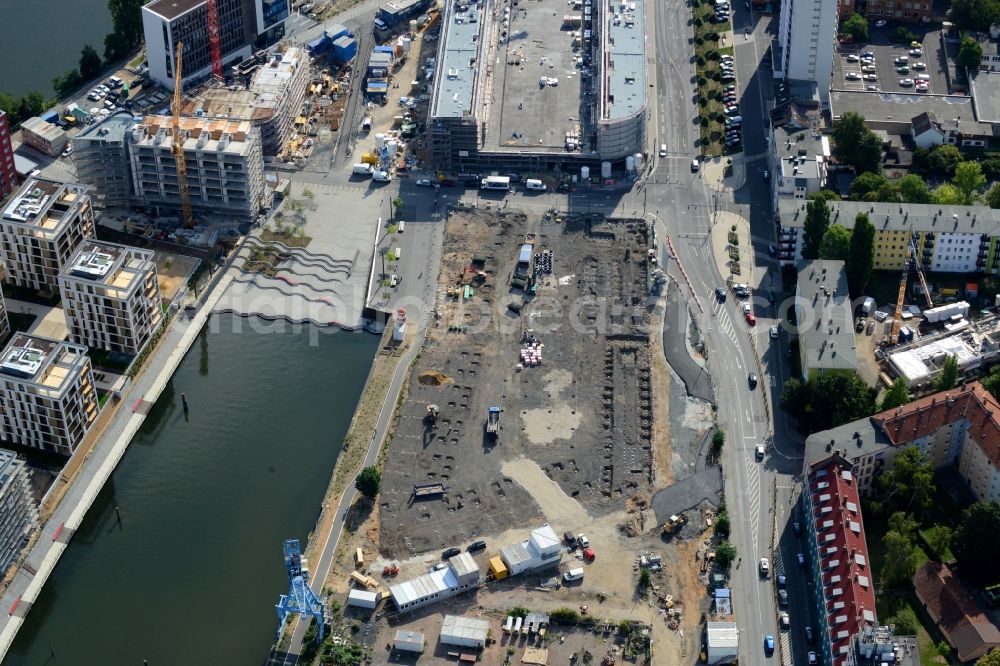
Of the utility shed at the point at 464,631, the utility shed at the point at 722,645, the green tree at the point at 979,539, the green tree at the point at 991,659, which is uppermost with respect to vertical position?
the green tree at the point at 979,539

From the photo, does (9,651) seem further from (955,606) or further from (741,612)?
(955,606)

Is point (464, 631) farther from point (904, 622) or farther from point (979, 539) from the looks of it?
point (979, 539)

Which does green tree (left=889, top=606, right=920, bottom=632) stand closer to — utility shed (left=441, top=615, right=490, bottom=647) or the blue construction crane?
utility shed (left=441, top=615, right=490, bottom=647)

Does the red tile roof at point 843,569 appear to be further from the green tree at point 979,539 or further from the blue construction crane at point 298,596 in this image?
the blue construction crane at point 298,596

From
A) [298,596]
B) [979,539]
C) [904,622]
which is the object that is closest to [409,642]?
[298,596]

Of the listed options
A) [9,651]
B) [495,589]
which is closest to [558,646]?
[495,589]

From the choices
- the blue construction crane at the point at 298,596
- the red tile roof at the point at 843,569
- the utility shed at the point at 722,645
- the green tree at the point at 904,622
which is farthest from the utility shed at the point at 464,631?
the green tree at the point at 904,622
